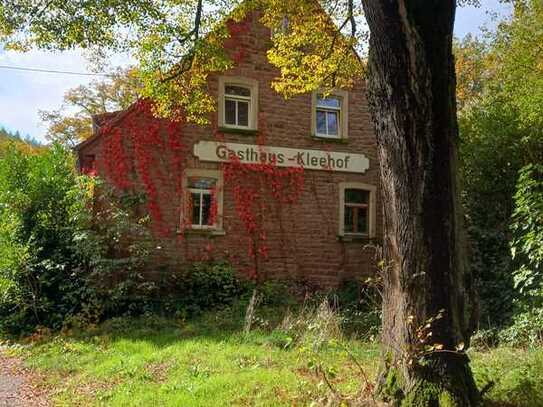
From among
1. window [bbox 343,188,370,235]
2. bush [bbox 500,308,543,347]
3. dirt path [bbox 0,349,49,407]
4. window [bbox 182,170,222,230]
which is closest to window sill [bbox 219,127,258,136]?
window [bbox 182,170,222,230]

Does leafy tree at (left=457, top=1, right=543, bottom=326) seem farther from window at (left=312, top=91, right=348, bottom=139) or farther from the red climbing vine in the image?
the red climbing vine

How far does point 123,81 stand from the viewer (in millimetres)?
33406

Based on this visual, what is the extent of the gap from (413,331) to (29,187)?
1149 centimetres

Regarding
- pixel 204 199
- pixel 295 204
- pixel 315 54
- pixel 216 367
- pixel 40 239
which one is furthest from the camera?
pixel 295 204

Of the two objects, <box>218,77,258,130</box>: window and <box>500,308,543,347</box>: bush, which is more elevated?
<box>218,77,258,130</box>: window

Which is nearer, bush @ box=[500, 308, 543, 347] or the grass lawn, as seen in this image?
the grass lawn


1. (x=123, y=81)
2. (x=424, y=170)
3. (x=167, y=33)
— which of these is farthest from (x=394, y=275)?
(x=123, y=81)

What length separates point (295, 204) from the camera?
16.9 meters

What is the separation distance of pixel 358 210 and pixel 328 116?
3.17 metres

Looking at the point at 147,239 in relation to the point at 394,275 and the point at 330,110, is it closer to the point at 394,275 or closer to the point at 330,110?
the point at 330,110

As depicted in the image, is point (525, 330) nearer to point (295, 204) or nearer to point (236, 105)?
point (295, 204)

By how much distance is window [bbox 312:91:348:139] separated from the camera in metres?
17.6

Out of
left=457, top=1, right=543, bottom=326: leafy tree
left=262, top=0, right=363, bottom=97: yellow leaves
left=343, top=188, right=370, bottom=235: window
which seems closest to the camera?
left=262, top=0, right=363, bottom=97: yellow leaves

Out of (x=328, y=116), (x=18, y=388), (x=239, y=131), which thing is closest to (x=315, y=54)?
(x=239, y=131)
